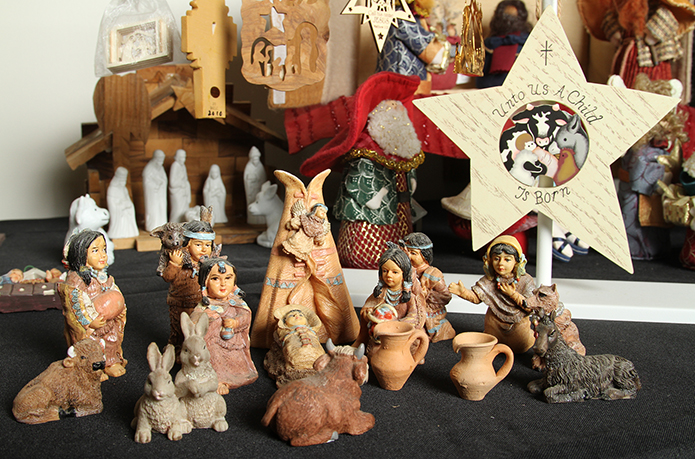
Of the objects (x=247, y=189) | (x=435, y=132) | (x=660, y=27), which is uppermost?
(x=660, y=27)

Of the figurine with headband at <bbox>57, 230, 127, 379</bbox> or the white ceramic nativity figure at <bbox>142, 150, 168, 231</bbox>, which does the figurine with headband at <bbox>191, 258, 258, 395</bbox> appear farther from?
the white ceramic nativity figure at <bbox>142, 150, 168, 231</bbox>

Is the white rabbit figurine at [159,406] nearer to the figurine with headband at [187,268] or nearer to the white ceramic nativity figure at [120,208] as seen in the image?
the figurine with headband at [187,268]

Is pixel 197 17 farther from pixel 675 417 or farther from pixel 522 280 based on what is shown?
pixel 675 417

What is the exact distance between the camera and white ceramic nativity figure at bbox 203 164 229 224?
455 cm

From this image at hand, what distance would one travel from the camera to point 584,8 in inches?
172

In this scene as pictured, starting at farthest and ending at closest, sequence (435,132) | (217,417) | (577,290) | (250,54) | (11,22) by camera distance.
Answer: (11,22)
(435,132)
(577,290)
(250,54)
(217,417)

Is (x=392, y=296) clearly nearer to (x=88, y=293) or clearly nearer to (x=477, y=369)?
(x=477, y=369)

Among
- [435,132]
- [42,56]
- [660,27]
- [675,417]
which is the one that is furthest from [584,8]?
[42,56]

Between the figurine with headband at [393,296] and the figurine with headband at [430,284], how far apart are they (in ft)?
0.64

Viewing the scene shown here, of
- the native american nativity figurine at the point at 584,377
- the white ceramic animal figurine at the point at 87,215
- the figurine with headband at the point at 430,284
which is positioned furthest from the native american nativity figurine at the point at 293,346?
the white ceramic animal figurine at the point at 87,215

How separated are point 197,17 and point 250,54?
265mm

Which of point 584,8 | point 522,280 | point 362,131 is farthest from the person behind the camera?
point 584,8

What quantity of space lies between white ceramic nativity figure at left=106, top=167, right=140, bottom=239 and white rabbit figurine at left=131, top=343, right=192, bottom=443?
263cm

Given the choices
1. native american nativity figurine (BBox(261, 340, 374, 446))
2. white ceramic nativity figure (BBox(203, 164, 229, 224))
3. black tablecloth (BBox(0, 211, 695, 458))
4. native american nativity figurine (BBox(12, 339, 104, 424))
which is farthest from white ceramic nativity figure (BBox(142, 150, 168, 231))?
native american nativity figurine (BBox(261, 340, 374, 446))
